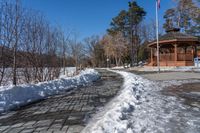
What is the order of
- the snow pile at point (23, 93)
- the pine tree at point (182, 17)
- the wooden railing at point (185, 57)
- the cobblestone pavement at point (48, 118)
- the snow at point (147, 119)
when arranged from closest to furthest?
the snow at point (147, 119), the cobblestone pavement at point (48, 118), the snow pile at point (23, 93), the wooden railing at point (185, 57), the pine tree at point (182, 17)

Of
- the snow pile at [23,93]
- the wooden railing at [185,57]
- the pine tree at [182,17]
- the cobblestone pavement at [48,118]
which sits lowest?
the cobblestone pavement at [48,118]

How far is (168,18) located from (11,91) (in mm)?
56945

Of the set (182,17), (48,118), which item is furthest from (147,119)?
(182,17)

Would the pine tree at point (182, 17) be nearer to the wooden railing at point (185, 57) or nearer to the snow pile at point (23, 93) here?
the wooden railing at point (185, 57)

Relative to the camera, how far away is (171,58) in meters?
31.3

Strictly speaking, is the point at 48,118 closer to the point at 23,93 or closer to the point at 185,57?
the point at 23,93

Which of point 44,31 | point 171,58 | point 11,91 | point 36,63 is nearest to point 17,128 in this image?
point 11,91

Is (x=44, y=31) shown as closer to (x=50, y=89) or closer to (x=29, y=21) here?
(x=29, y=21)

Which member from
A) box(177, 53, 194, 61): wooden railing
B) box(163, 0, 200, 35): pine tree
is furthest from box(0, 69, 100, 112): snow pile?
box(163, 0, 200, 35): pine tree

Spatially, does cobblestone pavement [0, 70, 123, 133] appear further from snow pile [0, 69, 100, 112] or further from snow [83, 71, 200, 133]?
snow pile [0, 69, 100, 112]

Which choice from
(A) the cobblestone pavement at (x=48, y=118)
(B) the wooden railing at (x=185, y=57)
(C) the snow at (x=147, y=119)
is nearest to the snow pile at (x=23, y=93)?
(A) the cobblestone pavement at (x=48, y=118)

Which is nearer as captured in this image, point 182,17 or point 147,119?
point 147,119

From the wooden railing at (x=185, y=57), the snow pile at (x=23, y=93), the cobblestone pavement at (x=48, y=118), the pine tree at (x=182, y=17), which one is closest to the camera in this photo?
the cobblestone pavement at (x=48, y=118)

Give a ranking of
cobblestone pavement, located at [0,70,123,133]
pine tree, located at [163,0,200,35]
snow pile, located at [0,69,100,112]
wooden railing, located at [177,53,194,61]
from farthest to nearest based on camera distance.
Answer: pine tree, located at [163,0,200,35], wooden railing, located at [177,53,194,61], snow pile, located at [0,69,100,112], cobblestone pavement, located at [0,70,123,133]
